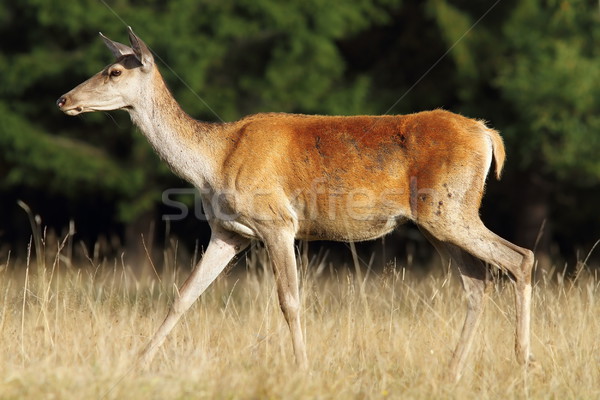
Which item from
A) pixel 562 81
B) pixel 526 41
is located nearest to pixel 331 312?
pixel 562 81

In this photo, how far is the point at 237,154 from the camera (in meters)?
6.79

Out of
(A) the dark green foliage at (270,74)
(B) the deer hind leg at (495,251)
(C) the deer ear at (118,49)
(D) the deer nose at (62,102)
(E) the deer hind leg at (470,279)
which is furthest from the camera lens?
(A) the dark green foliage at (270,74)

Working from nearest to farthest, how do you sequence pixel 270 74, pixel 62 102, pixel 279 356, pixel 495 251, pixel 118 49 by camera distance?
pixel 279 356 < pixel 495 251 < pixel 62 102 < pixel 118 49 < pixel 270 74

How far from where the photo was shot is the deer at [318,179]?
6426 mm

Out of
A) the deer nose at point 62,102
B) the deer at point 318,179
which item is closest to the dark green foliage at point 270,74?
the deer at point 318,179

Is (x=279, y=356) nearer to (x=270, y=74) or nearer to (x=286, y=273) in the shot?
(x=286, y=273)

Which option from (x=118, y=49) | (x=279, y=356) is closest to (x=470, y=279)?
(x=279, y=356)

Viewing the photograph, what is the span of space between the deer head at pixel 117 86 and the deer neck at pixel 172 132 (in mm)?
74

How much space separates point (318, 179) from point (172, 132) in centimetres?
122

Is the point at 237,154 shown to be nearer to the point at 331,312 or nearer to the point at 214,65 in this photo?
the point at 331,312

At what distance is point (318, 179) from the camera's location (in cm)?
670

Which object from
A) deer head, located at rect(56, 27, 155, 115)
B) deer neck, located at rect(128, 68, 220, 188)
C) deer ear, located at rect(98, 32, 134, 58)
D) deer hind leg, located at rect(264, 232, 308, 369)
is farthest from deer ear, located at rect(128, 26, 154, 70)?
deer hind leg, located at rect(264, 232, 308, 369)

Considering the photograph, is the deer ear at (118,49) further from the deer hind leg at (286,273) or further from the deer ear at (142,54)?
the deer hind leg at (286,273)

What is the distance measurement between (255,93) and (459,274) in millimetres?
9321
